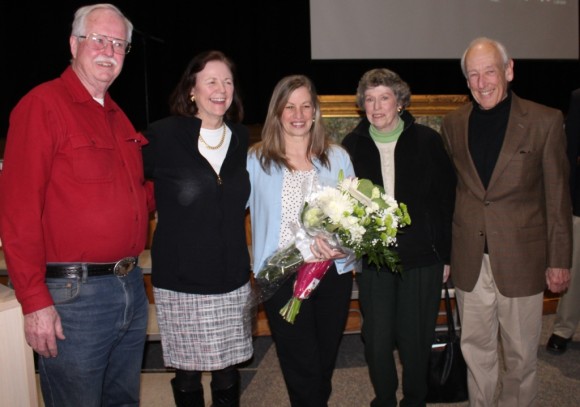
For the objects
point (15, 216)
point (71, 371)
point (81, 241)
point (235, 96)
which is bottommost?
point (71, 371)

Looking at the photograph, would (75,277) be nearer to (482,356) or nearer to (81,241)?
(81,241)

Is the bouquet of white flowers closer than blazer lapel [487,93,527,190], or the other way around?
the bouquet of white flowers

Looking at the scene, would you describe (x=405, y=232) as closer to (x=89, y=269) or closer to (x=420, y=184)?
(x=420, y=184)

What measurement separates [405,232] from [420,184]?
247mm

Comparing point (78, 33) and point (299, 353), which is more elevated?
point (78, 33)

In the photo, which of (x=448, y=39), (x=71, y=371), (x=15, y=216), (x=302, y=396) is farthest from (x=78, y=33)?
(x=448, y=39)

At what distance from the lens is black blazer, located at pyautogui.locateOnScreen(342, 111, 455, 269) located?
2498mm

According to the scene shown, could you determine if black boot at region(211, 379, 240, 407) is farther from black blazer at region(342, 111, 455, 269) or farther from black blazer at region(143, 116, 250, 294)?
black blazer at region(342, 111, 455, 269)

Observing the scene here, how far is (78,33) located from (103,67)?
6.4 inches

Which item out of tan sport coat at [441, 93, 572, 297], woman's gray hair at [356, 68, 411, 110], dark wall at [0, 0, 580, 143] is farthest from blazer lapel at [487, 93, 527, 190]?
dark wall at [0, 0, 580, 143]

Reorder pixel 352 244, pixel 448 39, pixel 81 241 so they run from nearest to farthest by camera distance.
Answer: pixel 81 241, pixel 352 244, pixel 448 39

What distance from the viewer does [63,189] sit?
1.74 metres

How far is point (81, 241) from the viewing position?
1768 millimetres

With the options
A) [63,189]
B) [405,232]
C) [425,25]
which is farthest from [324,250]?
[425,25]
